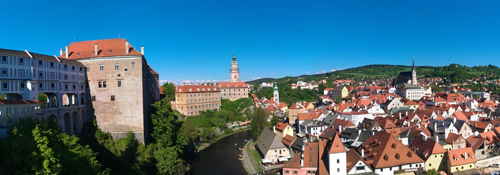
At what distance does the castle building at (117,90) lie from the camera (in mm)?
29164

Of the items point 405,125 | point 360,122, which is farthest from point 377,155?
point 360,122

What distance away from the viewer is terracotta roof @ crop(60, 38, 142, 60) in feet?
97.2

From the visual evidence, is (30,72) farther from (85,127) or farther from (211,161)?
(211,161)

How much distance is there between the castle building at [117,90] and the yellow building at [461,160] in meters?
25.7

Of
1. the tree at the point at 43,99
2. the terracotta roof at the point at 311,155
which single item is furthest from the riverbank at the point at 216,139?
the tree at the point at 43,99

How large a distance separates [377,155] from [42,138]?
889 inches

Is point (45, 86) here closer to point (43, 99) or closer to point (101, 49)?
point (43, 99)

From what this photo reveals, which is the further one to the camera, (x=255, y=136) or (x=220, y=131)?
(x=220, y=131)

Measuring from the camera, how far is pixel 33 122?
18797 mm

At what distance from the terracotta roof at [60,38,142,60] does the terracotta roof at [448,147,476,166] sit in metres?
27.4

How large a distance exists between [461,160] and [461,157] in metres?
0.28

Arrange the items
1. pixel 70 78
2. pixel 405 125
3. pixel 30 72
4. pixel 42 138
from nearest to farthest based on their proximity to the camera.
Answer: pixel 42 138, pixel 30 72, pixel 70 78, pixel 405 125

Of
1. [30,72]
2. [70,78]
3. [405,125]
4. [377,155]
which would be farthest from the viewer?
[405,125]

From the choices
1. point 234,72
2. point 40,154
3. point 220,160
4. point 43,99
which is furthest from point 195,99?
point 40,154
